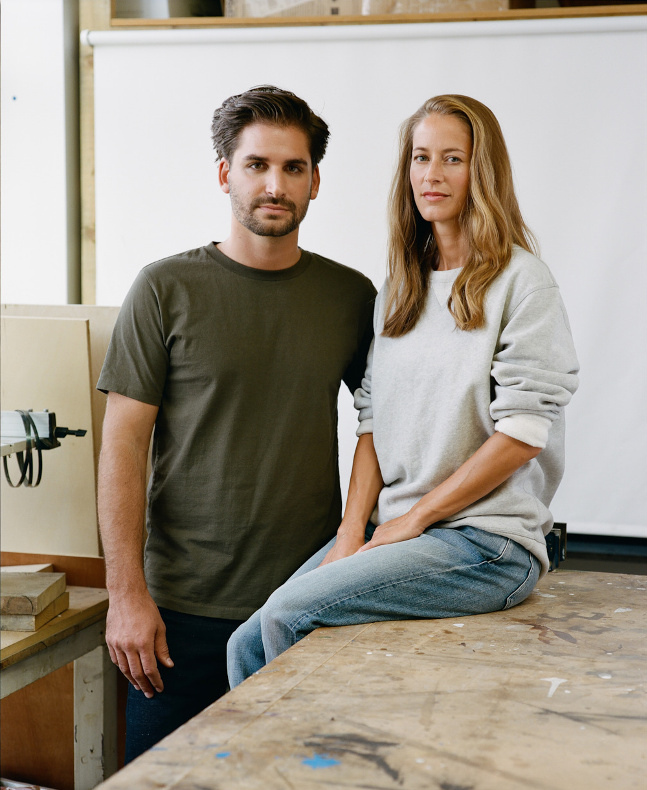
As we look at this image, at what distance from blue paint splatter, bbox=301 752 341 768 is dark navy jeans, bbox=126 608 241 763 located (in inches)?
30.1

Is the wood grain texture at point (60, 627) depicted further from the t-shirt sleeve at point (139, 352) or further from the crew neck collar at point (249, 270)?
the crew neck collar at point (249, 270)

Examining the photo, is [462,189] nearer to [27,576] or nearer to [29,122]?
[27,576]

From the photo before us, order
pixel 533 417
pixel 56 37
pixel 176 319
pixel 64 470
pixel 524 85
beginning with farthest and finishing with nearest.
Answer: pixel 56 37 < pixel 524 85 < pixel 64 470 < pixel 176 319 < pixel 533 417

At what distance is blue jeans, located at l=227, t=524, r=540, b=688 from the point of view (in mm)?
1277

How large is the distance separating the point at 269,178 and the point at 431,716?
1.03m

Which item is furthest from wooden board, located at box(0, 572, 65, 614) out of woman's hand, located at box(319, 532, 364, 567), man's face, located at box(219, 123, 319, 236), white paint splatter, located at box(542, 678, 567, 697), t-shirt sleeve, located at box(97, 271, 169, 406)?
white paint splatter, located at box(542, 678, 567, 697)

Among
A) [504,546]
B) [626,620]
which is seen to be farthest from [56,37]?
[626,620]

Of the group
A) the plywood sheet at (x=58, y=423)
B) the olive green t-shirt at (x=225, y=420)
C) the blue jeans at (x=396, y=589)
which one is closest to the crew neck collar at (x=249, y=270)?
the olive green t-shirt at (x=225, y=420)

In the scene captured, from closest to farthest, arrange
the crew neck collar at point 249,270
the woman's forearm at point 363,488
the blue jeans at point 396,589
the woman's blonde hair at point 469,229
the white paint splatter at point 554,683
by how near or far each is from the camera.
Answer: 1. the white paint splatter at point 554,683
2. the blue jeans at point 396,589
3. the woman's blonde hair at point 469,229
4. the woman's forearm at point 363,488
5. the crew neck collar at point 249,270

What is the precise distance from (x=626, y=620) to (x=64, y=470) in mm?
1335

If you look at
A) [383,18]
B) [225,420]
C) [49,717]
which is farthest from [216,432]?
[383,18]

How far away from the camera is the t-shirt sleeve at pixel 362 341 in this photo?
172 cm

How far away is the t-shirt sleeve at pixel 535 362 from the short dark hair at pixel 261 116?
0.58m

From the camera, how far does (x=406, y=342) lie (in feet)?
4.87
